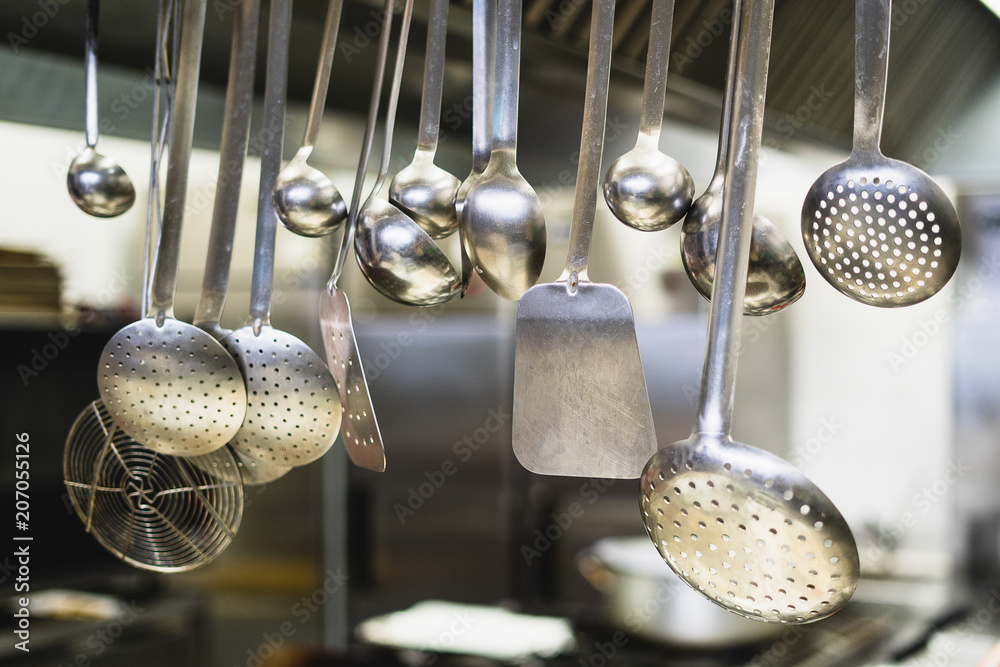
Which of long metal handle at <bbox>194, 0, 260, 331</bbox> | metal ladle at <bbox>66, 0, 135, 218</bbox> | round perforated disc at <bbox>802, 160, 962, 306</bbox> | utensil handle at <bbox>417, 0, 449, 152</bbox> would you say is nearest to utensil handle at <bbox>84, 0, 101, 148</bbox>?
metal ladle at <bbox>66, 0, 135, 218</bbox>

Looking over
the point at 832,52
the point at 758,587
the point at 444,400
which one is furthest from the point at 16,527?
the point at 832,52

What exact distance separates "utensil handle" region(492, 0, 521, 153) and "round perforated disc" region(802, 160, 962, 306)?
0.51 ft

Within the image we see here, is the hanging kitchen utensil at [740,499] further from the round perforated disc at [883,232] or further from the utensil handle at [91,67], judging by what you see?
the utensil handle at [91,67]

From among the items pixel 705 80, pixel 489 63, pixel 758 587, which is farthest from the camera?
pixel 705 80

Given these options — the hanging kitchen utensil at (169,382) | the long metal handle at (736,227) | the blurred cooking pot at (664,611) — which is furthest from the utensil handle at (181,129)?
the blurred cooking pot at (664,611)

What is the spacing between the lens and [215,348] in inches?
21.4

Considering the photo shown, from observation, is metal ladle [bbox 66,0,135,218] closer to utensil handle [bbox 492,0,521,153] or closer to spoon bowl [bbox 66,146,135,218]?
spoon bowl [bbox 66,146,135,218]

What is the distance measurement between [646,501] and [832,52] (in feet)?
3.11

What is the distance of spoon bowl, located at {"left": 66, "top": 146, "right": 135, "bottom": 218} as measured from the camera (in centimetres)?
64

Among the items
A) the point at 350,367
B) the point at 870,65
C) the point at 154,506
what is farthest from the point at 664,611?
the point at 870,65

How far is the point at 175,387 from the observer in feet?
1.78

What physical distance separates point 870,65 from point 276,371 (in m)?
0.37

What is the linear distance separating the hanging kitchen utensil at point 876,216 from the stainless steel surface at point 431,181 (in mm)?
211

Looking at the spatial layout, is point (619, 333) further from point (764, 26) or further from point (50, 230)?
point (50, 230)
